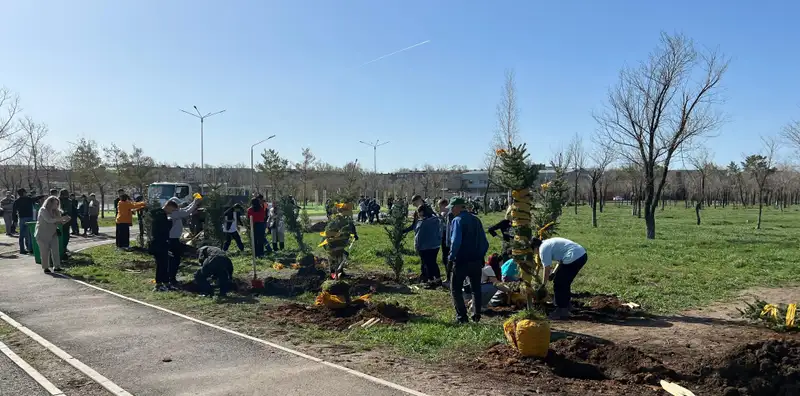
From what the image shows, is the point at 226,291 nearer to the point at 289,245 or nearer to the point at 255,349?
the point at 255,349

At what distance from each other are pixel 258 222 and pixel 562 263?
33.1 feet

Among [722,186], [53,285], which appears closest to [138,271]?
[53,285]

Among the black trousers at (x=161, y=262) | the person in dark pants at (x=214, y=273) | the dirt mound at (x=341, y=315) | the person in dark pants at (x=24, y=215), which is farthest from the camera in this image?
the person in dark pants at (x=24, y=215)

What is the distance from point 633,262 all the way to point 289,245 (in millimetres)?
10877

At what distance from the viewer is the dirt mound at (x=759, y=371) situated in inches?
203

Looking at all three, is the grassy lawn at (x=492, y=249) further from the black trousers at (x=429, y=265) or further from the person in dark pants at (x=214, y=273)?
the black trousers at (x=429, y=265)

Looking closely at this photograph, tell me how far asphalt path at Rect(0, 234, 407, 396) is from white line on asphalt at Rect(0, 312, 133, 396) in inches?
2.9

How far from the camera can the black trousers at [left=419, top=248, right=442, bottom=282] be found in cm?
1134

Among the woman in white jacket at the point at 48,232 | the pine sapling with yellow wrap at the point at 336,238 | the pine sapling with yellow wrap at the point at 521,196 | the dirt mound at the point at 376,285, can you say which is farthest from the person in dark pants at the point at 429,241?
the woman in white jacket at the point at 48,232

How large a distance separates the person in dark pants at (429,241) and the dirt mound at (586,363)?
4806 millimetres

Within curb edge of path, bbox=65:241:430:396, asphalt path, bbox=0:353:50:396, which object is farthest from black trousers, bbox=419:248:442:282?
asphalt path, bbox=0:353:50:396

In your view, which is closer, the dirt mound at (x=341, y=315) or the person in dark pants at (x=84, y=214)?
the dirt mound at (x=341, y=315)

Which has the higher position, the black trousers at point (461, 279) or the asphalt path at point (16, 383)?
the black trousers at point (461, 279)

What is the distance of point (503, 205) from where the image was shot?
60.6 meters
